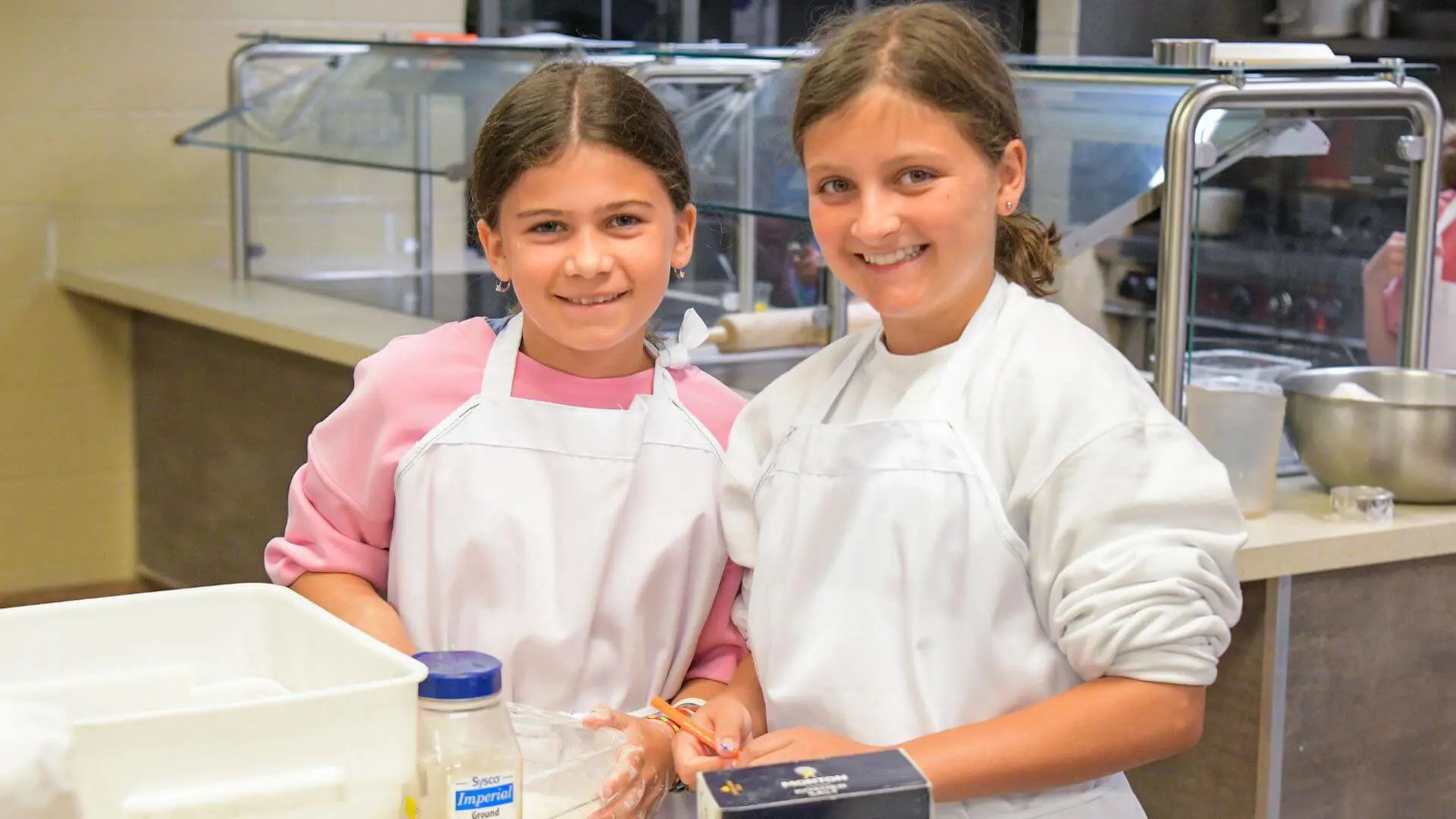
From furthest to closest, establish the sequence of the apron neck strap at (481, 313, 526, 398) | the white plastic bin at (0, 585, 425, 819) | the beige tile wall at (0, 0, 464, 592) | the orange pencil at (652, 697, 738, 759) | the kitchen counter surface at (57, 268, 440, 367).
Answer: the beige tile wall at (0, 0, 464, 592) → the kitchen counter surface at (57, 268, 440, 367) → the apron neck strap at (481, 313, 526, 398) → the orange pencil at (652, 697, 738, 759) → the white plastic bin at (0, 585, 425, 819)

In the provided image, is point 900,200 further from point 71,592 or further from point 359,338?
point 71,592

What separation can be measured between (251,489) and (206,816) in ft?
8.67

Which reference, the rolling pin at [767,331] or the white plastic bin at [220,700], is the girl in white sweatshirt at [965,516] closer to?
the white plastic bin at [220,700]

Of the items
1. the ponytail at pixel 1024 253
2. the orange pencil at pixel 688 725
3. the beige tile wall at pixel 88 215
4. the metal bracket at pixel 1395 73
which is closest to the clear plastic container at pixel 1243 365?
the metal bracket at pixel 1395 73

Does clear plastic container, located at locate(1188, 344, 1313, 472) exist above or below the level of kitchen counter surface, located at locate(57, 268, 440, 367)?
above

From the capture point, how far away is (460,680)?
102 cm

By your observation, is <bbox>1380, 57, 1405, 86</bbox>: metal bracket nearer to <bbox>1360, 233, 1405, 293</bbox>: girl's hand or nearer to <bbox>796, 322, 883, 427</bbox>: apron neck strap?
<bbox>1360, 233, 1405, 293</bbox>: girl's hand

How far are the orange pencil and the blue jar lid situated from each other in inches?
10.1

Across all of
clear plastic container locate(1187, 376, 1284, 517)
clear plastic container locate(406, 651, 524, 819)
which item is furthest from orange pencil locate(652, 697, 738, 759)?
clear plastic container locate(1187, 376, 1284, 517)

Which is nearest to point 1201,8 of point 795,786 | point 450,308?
point 450,308

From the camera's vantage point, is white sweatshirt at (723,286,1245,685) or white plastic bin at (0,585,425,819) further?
white sweatshirt at (723,286,1245,685)

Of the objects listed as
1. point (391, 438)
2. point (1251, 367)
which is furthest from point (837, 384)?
point (1251, 367)

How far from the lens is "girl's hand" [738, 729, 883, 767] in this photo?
1.20m

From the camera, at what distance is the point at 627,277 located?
55.4 inches
